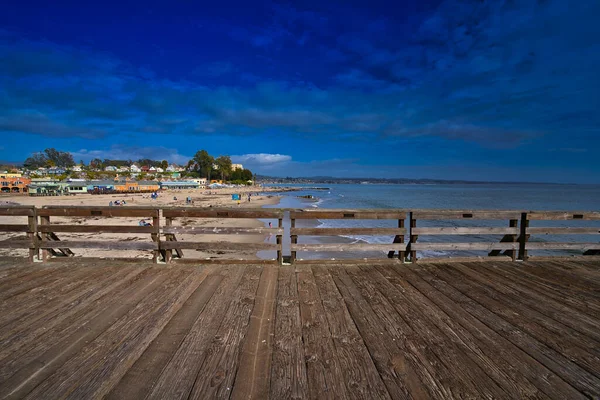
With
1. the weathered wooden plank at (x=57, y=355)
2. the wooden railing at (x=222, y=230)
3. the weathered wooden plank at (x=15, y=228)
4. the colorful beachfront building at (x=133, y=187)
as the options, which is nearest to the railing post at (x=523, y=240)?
the wooden railing at (x=222, y=230)

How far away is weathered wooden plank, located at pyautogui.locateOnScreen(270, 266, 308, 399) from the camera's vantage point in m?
1.91

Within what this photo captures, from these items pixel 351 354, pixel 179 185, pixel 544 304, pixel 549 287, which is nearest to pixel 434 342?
pixel 351 354

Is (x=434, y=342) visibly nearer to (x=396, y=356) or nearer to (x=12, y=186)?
(x=396, y=356)

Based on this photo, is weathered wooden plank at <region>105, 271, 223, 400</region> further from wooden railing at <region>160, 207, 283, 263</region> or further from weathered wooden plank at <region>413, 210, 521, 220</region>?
weathered wooden plank at <region>413, 210, 521, 220</region>

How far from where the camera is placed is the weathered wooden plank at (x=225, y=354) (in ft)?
6.24

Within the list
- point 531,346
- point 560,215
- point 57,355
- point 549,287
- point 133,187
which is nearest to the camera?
point 57,355

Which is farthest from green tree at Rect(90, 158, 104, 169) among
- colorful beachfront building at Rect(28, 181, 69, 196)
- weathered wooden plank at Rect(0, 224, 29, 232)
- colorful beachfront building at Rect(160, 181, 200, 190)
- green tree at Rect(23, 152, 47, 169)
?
weathered wooden plank at Rect(0, 224, 29, 232)

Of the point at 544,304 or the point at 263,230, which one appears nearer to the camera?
the point at 544,304

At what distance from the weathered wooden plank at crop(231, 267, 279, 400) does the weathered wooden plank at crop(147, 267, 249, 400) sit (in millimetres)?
262

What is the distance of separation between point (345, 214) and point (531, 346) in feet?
8.92

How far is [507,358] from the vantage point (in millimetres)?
2285

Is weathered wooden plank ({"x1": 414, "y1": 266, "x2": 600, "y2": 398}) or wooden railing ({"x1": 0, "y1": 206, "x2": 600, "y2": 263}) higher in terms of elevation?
wooden railing ({"x1": 0, "y1": 206, "x2": 600, "y2": 263})

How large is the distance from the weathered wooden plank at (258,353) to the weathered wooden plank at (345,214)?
151 cm

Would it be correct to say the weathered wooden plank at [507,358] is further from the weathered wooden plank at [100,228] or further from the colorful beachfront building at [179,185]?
the colorful beachfront building at [179,185]
